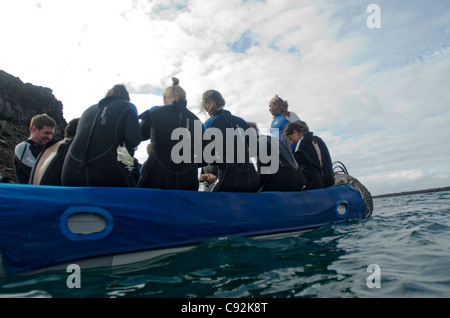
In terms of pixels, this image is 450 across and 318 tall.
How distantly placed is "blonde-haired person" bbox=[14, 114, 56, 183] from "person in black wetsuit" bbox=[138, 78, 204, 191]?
1838 mm

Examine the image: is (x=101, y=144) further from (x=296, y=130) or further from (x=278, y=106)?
(x=278, y=106)

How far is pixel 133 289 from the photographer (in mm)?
2254

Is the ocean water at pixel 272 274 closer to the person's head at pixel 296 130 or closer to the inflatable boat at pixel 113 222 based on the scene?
the inflatable boat at pixel 113 222

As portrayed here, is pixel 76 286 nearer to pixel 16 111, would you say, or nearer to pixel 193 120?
pixel 193 120

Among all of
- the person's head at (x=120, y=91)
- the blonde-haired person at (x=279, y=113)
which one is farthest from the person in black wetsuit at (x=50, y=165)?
the blonde-haired person at (x=279, y=113)

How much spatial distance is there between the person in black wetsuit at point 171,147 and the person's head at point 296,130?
2379mm

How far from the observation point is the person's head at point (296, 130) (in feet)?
18.9

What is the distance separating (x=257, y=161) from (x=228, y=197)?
3.95ft

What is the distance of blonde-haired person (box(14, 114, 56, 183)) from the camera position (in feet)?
14.6

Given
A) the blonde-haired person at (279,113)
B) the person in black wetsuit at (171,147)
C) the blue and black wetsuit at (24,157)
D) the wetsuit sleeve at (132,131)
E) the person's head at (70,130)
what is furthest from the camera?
the blonde-haired person at (279,113)

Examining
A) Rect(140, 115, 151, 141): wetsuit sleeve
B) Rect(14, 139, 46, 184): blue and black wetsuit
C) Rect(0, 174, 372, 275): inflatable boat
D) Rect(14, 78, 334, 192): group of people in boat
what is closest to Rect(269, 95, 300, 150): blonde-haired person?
Rect(14, 78, 334, 192): group of people in boat
